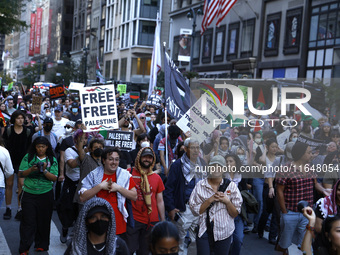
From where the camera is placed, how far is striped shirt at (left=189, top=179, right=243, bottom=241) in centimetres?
687

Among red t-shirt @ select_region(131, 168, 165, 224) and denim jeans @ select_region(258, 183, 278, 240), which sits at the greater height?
red t-shirt @ select_region(131, 168, 165, 224)

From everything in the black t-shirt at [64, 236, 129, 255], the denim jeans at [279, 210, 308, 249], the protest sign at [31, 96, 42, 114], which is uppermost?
the protest sign at [31, 96, 42, 114]

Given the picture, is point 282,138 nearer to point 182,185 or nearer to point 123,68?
point 182,185

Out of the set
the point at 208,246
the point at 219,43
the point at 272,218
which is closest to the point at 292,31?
the point at 219,43

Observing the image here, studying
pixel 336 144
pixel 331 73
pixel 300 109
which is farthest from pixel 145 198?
pixel 331 73

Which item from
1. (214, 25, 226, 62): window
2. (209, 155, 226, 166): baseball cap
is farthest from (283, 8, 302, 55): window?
(209, 155, 226, 166): baseball cap

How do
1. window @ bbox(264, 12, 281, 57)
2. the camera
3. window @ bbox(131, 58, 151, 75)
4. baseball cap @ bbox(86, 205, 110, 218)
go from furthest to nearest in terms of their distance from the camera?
1. window @ bbox(131, 58, 151, 75)
2. window @ bbox(264, 12, 281, 57)
3. the camera
4. baseball cap @ bbox(86, 205, 110, 218)

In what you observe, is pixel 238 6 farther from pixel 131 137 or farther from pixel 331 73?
pixel 131 137

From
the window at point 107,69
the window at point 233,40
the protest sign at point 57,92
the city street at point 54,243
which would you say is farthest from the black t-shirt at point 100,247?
the window at point 107,69

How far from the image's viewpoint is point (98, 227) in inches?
192

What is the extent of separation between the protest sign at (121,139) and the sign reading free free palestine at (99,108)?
170 millimetres

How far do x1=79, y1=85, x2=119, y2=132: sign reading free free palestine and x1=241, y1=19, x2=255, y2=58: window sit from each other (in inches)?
1159

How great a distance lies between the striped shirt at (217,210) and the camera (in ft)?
22.5

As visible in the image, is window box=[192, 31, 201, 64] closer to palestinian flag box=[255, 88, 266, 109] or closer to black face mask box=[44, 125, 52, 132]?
black face mask box=[44, 125, 52, 132]
